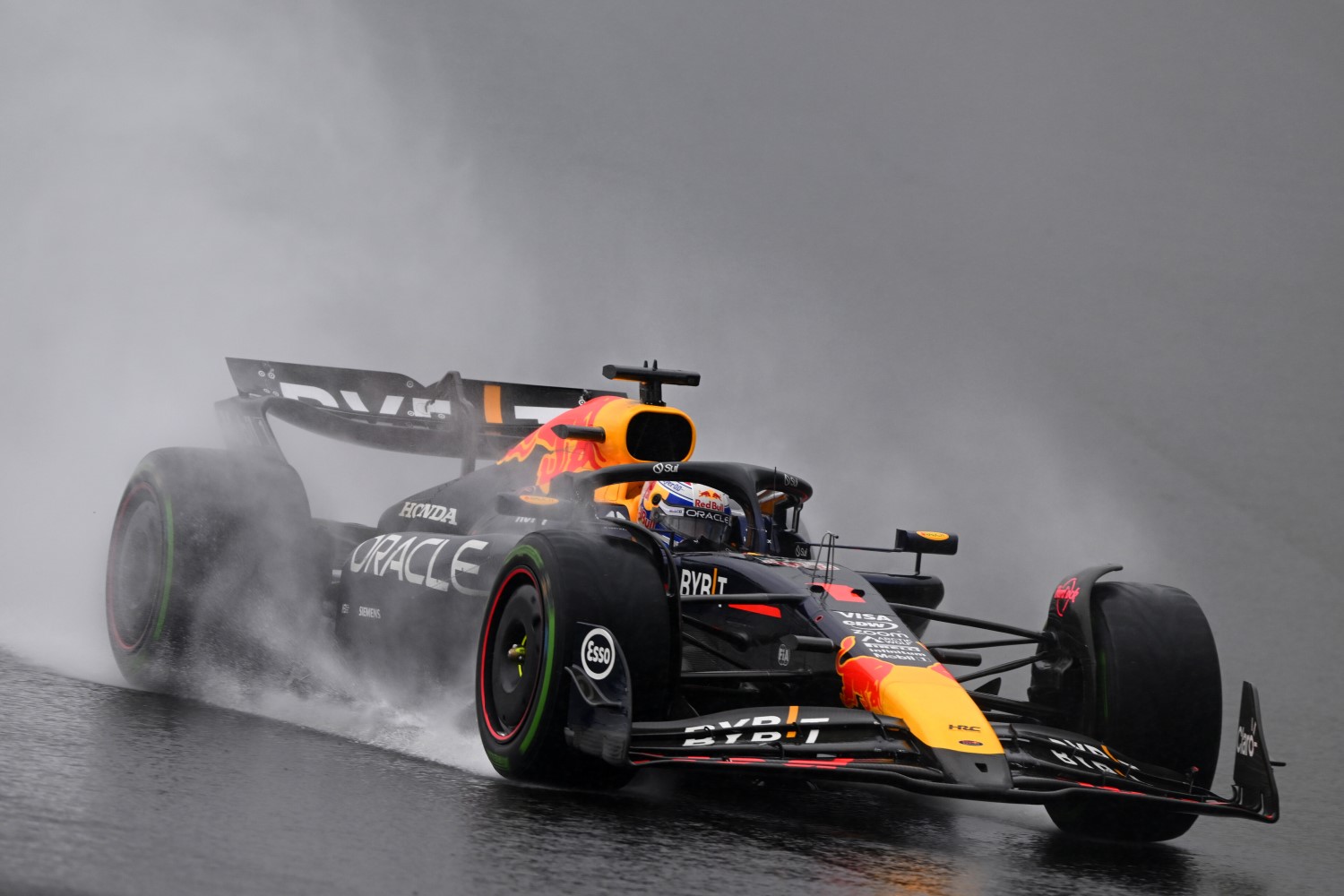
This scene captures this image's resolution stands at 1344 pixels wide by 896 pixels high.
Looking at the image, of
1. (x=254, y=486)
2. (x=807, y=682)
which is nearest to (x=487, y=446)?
(x=254, y=486)

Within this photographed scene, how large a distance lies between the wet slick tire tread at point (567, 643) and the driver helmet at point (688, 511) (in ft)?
5.26

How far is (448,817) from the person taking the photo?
4.22 m

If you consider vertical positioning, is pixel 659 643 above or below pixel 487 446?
below

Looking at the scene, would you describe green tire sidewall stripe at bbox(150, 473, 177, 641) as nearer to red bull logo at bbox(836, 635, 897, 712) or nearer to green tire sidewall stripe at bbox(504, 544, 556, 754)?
green tire sidewall stripe at bbox(504, 544, 556, 754)

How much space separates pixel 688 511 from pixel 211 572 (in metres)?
2.31

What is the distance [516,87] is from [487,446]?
698 inches

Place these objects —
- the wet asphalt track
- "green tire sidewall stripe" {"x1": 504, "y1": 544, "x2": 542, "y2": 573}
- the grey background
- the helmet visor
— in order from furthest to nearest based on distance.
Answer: the grey background → the helmet visor → "green tire sidewall stripe" {"x1": 504, "y1": 544, "x2": 542, "y2": 573} → the wet asphalt track

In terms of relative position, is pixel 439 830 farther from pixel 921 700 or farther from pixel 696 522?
pixel 696 522

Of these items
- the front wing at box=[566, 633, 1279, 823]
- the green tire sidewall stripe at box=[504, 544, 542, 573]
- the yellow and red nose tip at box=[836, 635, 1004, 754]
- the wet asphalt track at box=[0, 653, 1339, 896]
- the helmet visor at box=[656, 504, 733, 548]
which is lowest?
the wet asphalt track at box=[0, 653, 1339, 896]

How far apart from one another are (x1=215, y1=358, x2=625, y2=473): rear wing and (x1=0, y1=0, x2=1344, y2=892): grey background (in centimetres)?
160

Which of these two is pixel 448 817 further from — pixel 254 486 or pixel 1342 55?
pixel 1342 55

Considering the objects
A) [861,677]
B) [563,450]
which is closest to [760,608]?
[861,677]

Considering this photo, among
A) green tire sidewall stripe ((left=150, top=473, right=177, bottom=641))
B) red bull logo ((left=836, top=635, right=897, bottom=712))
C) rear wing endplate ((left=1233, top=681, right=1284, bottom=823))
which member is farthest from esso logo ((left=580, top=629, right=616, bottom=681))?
green tire sidewall stripe ((left=150, top=473, right=177, bottom=641))

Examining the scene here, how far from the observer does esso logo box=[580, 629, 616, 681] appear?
15.0ft
